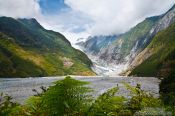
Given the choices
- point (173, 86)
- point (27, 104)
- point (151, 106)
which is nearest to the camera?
point (27, 104)

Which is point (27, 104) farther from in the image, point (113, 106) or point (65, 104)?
point (113, 106)

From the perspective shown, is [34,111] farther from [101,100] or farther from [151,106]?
[151,106]

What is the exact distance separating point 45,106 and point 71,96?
54 cm

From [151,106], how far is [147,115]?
0.65m

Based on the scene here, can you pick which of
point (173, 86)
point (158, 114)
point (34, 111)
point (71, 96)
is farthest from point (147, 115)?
point (173, 86)

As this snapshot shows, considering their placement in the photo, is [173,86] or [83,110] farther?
[173,86]

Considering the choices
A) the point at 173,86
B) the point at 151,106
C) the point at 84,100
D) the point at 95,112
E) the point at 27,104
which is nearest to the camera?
the point at 95,112

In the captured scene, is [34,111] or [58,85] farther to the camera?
[34,111]

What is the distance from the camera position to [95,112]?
5.14 metres

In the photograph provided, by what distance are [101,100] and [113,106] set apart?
223 millimetres

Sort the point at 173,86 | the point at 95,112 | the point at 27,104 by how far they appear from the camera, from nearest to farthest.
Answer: the point at 95,112 < the point at 27,104 < the point at 173,86

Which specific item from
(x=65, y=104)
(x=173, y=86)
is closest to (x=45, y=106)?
(x=65, y=104)

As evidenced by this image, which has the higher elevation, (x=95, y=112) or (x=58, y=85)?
(x=58, y=85)

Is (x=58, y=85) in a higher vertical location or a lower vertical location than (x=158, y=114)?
higher
